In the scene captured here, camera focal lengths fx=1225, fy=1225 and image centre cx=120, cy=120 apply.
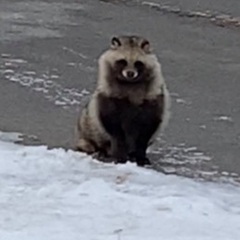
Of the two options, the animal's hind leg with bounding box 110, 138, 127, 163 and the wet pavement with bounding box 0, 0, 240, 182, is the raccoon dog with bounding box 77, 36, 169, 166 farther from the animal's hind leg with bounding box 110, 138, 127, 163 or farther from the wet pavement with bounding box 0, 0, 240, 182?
the wet pavement with bounding box 0, 0, 240, 182

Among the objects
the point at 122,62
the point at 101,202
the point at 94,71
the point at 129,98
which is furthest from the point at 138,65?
the point at 94,71

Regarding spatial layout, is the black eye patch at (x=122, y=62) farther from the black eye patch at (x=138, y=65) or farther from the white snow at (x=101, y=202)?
the white snow at (x=101, y=202)

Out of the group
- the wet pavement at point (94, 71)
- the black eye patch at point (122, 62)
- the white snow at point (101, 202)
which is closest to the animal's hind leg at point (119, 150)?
the white snow at point (101, 202)

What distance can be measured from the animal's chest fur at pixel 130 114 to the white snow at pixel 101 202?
27 centimetres

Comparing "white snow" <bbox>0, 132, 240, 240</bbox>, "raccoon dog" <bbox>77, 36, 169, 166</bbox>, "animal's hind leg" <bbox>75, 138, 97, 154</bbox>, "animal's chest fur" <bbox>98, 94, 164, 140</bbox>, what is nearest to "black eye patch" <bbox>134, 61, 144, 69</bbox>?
"raccoon dog" <bbox>77, 36, 169, 166</bbox>

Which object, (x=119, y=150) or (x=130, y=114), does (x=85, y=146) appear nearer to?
(x=119, y=150)

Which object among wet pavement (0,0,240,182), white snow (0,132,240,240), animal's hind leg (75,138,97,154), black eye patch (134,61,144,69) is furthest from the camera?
wet pavement (0,0,240,182)

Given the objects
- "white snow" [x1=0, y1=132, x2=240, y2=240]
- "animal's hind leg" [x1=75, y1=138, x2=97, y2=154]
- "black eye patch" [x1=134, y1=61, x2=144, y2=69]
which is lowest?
"animal's hind leg" [x1=75, y1=138, x2=97, y2=154]

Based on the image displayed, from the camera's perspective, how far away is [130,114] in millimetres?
7512

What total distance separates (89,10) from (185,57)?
2.91 m

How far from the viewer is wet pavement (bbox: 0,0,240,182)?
8.23 meters

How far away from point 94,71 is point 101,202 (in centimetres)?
436

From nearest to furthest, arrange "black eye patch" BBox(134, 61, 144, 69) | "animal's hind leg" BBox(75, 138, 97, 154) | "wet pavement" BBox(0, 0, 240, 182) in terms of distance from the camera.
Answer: "black eye patch" BBox(134, 61, 144, 69) → "animal's hind leg" BBox(75, 138, 97, 154) → "wet pavement" BBox(0, 0, 240, 182)

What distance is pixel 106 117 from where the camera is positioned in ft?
24.8
